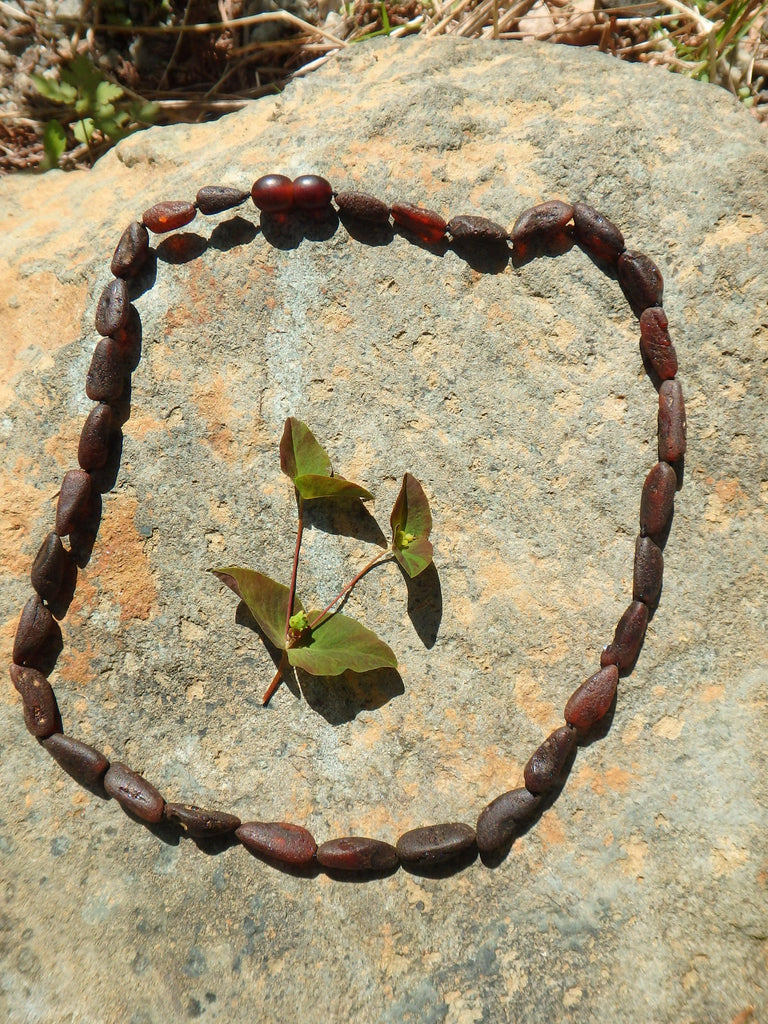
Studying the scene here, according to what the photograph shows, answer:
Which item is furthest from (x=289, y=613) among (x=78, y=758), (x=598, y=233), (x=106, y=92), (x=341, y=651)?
(x=106, y=92)

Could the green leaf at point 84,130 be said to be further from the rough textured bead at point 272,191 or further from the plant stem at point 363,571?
the plant stem at point 363,571

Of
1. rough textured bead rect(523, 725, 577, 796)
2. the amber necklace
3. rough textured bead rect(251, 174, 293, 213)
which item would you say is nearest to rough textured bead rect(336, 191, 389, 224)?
the amber necklace

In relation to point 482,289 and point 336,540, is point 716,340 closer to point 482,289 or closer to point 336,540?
point 482,289

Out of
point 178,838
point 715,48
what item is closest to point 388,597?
point 178,838

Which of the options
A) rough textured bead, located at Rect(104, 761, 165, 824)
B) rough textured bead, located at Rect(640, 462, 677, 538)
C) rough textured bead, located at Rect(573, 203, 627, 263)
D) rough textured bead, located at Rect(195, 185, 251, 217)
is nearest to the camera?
rough textured bead, located at Rect(104, 761, 165, 824)

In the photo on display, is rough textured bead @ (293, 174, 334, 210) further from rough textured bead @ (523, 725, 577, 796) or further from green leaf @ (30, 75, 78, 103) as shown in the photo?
rough textured bead @ (523, 725, 577, 796)

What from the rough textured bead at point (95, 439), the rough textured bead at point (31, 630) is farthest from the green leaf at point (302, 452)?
the rough textured bead at point (31, 630)
